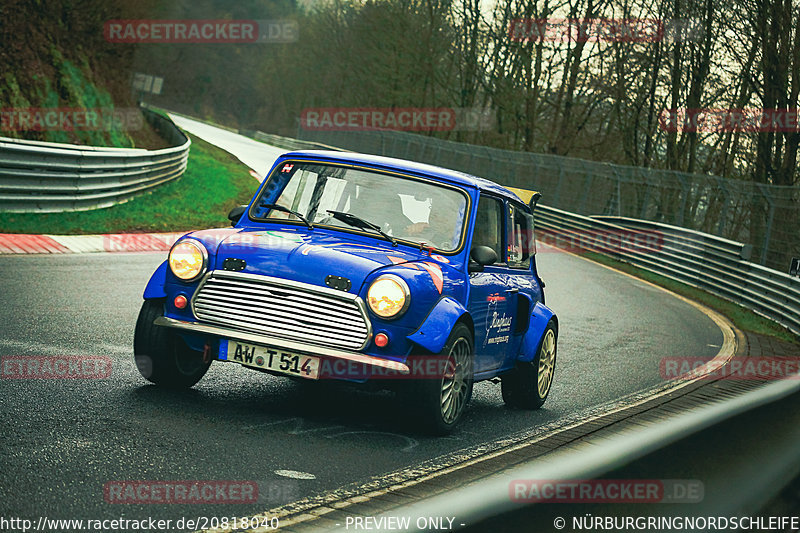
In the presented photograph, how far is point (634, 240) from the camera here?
2831 centimetres

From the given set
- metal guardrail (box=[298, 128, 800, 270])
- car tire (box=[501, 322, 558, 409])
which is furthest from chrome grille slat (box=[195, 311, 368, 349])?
metal guardrail (box=[298, 128, 800, 270])

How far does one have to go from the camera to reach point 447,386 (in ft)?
20.4

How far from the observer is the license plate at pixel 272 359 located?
5789mm

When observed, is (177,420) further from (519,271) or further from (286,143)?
(286,143)

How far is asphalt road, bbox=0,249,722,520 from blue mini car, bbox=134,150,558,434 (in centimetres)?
36

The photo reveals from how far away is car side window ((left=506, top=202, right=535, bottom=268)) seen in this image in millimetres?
7801

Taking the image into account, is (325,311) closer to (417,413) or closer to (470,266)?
(417,413)

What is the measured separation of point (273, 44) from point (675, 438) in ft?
349

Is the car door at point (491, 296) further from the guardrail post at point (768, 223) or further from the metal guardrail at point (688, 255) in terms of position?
the guardrail post at point (768, 223)

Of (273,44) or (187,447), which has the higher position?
(273,44)

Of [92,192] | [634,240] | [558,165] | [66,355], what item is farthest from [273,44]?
[66,355]

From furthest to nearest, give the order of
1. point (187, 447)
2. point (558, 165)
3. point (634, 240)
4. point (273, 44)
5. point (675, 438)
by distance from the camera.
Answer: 1. point (273, 44)
2. point (558, 165)
3. point (634, 240)
4. point (187, 447)
5. point (675, 438)

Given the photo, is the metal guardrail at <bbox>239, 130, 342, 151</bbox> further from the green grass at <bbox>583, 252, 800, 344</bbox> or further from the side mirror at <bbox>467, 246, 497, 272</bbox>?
the side mirror at <bbox>467, 246, 497, 272</bbox>

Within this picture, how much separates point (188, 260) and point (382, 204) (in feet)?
4.82
